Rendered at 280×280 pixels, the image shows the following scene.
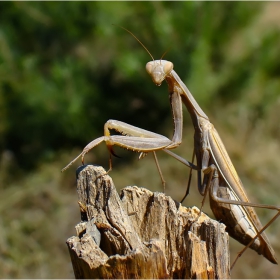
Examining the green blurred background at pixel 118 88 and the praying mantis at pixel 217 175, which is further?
the green blurred background at pixel 118 88

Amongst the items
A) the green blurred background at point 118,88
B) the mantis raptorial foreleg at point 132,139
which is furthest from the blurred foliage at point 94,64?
the mantis raptorial foreleg at point 132,139

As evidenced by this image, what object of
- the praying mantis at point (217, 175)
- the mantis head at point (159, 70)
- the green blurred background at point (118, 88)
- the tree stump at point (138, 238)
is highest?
the green blurred background at point (118, 88)

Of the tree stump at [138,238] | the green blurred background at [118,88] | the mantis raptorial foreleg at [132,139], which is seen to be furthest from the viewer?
the green blurred background at [118,88]

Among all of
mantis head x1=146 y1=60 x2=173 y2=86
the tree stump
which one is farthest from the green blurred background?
the tree stump

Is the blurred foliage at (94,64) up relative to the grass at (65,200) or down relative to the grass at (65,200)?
up

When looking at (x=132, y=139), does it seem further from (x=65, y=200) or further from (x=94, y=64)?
(x=94, y=64)

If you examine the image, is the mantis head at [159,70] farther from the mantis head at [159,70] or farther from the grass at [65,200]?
the grass at [65,200]

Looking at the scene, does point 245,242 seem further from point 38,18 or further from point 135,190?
point 38,18
